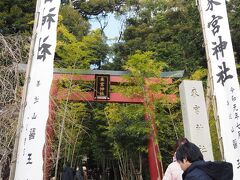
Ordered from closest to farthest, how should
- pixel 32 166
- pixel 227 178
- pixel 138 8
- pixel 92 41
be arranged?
pixel 227 178, pixel 32 166, pixel 92 41, pixel 138 8

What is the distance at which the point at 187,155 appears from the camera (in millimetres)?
2293

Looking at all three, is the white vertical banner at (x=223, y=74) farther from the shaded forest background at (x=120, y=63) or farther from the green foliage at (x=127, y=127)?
the green foliage at (x=127, y=127)

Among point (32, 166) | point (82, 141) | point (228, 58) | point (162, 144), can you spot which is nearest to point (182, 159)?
point (32, 166)

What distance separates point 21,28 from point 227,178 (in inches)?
617

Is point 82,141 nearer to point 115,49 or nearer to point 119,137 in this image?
point 119,137

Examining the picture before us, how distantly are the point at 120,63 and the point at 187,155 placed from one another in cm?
1721

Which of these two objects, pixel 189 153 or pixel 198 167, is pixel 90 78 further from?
pixel 198 167

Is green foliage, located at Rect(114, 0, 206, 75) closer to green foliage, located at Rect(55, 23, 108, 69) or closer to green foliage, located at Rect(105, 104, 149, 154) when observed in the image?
green foliage, located at Rect(105, 104, 149, 154)

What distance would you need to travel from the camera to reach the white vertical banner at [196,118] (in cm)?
644

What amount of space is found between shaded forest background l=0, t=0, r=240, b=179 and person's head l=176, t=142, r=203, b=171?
3.60 metres

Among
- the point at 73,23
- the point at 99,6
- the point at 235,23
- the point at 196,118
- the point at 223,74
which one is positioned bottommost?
the point at 196,118

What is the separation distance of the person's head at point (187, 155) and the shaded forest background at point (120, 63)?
3.60 m

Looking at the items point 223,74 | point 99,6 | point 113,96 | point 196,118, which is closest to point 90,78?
point 113,96

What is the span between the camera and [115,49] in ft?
66.1
